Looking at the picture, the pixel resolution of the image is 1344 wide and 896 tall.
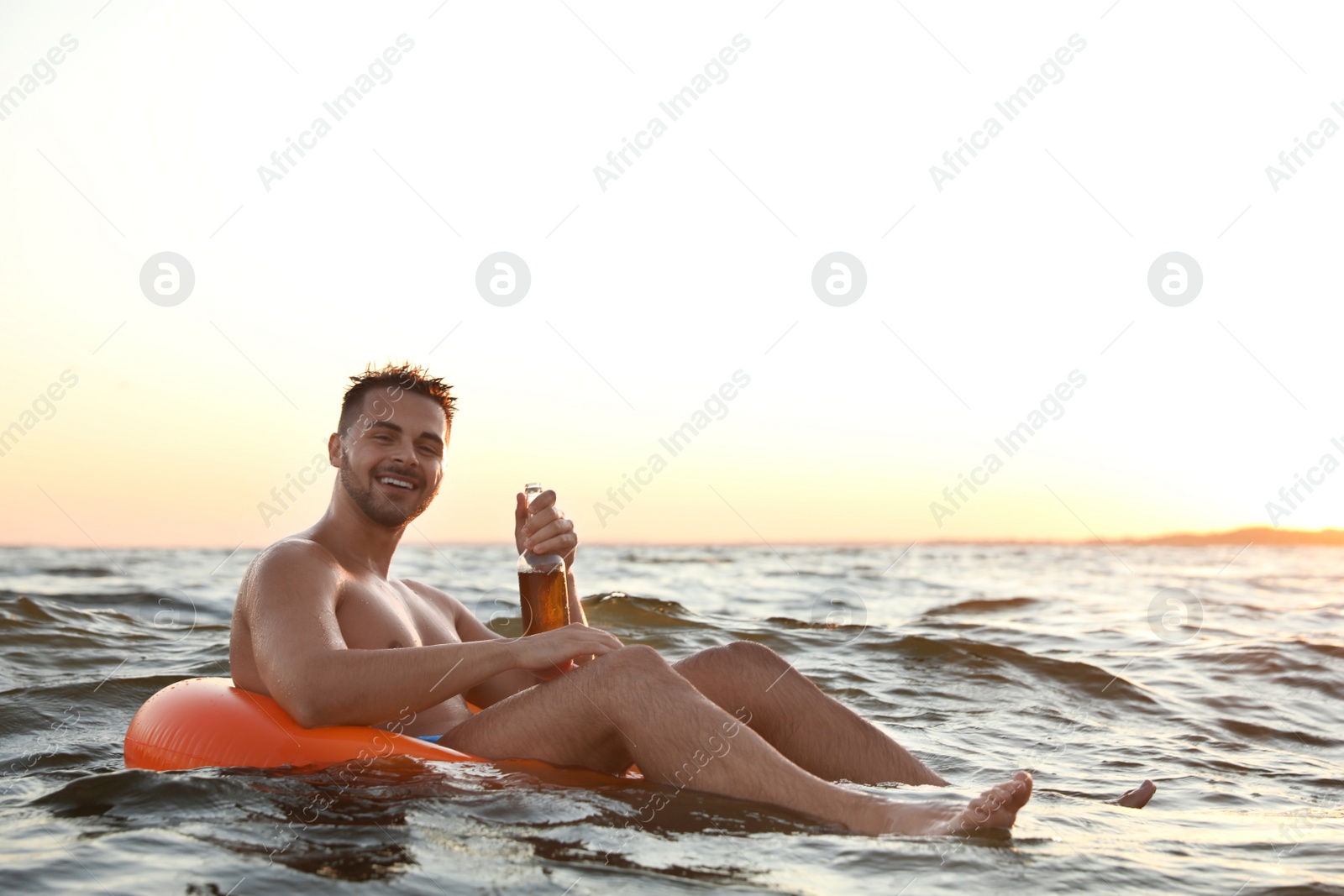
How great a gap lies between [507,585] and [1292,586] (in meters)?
15.4

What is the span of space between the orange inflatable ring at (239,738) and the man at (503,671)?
93mm

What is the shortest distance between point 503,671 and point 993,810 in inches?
76.3

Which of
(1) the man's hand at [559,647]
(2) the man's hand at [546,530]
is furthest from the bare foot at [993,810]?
(2) the man's hand at [546,530]

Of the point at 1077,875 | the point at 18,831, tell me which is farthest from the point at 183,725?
the point at 1077,875

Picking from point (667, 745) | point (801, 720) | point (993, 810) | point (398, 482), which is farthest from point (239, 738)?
point (993, 810)

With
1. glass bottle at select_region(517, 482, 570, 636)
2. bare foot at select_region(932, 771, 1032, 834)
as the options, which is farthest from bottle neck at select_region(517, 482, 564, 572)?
bare foot at select_region(932, 771, 1032, 834)

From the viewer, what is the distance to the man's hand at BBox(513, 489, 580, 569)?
13.9ft

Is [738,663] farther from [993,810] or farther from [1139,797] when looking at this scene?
[1139,797]

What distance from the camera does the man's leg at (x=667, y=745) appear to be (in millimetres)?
3428

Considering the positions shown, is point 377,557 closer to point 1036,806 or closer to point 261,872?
point 261,872

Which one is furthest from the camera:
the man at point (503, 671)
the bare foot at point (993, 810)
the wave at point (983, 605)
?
the wave at point (983, 605)

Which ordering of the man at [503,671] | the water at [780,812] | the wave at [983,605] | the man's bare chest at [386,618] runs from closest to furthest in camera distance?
the water at [780,812]
the man at [503,671]
the man's bare chest at [386,618]
the wave at [983,605]

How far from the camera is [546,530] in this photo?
167 inches

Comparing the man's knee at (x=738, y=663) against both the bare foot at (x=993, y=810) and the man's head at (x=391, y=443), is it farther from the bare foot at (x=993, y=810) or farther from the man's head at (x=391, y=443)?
the man's head at (x=391, y=443)
